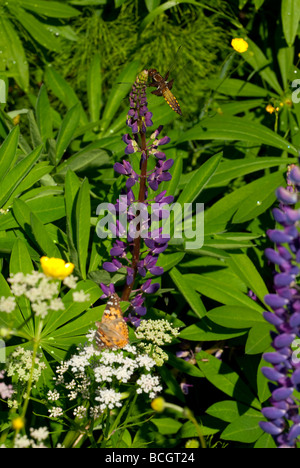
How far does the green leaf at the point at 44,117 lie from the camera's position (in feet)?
7.64

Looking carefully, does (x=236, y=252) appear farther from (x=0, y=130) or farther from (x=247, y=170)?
(x=0, y=130)

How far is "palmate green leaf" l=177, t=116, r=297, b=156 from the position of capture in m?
2.27

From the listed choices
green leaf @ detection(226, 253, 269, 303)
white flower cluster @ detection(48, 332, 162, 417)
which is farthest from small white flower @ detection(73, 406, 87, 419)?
green leaf @ detection(226, 253, 269, 303)

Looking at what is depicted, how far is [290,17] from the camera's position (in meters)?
2.51

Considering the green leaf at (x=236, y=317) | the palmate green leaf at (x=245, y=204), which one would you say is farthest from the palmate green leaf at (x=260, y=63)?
the green leaf at (x=236, y=317)

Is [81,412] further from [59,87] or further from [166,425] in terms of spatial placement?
[59,87]

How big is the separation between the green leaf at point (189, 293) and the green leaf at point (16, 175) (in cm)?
65

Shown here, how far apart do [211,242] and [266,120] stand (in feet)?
3.57

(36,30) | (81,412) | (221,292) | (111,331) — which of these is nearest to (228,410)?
(221,292)

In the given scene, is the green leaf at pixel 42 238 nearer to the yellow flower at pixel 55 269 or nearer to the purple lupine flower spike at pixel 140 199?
the purple lupine flower spike at pixel 140 199

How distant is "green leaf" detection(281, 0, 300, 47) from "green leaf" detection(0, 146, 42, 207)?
133 centimetres

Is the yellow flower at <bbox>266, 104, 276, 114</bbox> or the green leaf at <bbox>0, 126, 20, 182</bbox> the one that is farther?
the yellow flower at <bbox>266, 104, 276, 114</bbox>

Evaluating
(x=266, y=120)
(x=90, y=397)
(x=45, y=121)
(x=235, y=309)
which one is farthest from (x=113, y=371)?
(x=266, y=120)

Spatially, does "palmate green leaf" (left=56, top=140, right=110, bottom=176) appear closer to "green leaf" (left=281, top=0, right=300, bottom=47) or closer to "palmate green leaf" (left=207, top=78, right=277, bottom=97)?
"palmate green leaf" (left=207, top=78, right=277, bottom=97)
